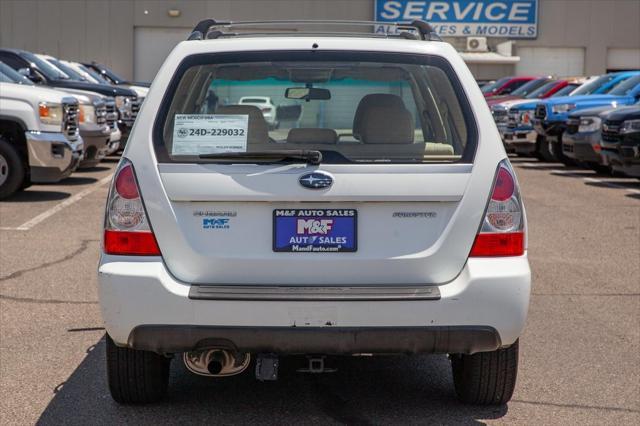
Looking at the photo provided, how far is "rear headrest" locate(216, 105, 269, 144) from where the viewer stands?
494 centimetres

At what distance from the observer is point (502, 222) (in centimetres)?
465

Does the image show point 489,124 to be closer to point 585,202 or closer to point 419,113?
point 419,113

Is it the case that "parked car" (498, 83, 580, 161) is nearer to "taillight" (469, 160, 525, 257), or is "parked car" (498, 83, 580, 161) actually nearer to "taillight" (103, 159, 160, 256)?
"taillight" (469, 160, 525, 257)

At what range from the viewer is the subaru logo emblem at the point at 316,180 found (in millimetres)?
4516

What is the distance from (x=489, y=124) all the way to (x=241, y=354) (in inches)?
56.9

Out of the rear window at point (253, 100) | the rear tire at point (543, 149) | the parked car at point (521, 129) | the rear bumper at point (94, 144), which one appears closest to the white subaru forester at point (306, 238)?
the rear bumper at point (94, 144)

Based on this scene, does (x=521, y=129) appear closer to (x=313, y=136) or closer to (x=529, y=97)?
(x=529, y=97)

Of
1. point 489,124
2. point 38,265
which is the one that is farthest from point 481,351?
point 38,265

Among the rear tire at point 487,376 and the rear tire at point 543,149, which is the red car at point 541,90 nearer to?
the rear tire at point 543,149

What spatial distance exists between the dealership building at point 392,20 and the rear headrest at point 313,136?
130 feet

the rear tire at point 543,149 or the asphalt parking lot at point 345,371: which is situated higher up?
the rear tire at point 543,149

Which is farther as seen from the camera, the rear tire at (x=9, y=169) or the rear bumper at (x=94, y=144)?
the rear bumper at (x=94, y=144)

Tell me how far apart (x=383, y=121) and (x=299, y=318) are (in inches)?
43.1

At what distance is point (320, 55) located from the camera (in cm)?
478
